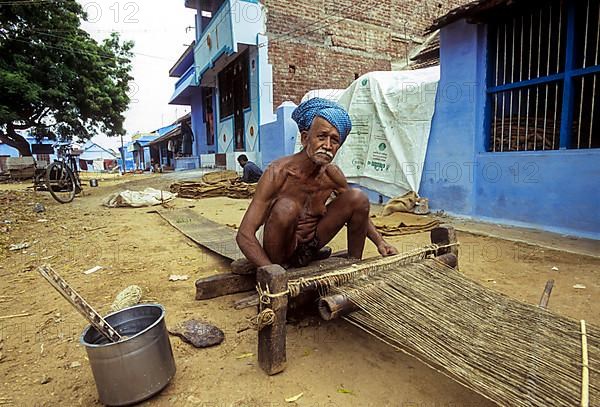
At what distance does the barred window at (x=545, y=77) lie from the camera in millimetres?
3984

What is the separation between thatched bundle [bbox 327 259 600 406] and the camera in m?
1.05

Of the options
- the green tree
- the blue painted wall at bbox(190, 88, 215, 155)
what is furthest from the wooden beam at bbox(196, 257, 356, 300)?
the blue painted wall at bbox(190, 88, 215, 155)

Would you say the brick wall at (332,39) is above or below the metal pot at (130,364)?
above

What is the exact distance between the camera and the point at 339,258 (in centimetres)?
236

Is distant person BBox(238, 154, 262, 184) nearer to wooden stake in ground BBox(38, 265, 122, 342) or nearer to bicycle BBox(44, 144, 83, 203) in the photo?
bicycle BBox(44, 144, 83, 203)

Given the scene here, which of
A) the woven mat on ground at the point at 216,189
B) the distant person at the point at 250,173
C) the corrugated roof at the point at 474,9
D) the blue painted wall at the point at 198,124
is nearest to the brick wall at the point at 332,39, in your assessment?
the distant person at the point at 250,173

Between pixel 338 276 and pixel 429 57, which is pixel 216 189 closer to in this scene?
pixel 429 57

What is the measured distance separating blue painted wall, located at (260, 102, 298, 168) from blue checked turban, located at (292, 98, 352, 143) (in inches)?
271

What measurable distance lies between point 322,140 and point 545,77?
13.0 feet

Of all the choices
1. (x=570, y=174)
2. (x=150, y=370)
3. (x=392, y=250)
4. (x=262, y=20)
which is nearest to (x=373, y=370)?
(x=392, y=250)

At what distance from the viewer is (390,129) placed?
6.15 metres

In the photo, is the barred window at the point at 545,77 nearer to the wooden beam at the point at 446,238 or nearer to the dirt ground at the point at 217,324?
the dirt ground at the point at 217,324

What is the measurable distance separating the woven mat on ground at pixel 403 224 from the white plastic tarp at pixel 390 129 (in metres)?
0.76

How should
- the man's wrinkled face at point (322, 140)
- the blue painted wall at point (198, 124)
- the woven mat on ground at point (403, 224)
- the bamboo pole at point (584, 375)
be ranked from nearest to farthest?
the bamboo pole at point (584, 375), the man's wrinkled face at point (322, 140), the woven mat on ground at point (403, 224), the blue painted wall at point (198, 124)
